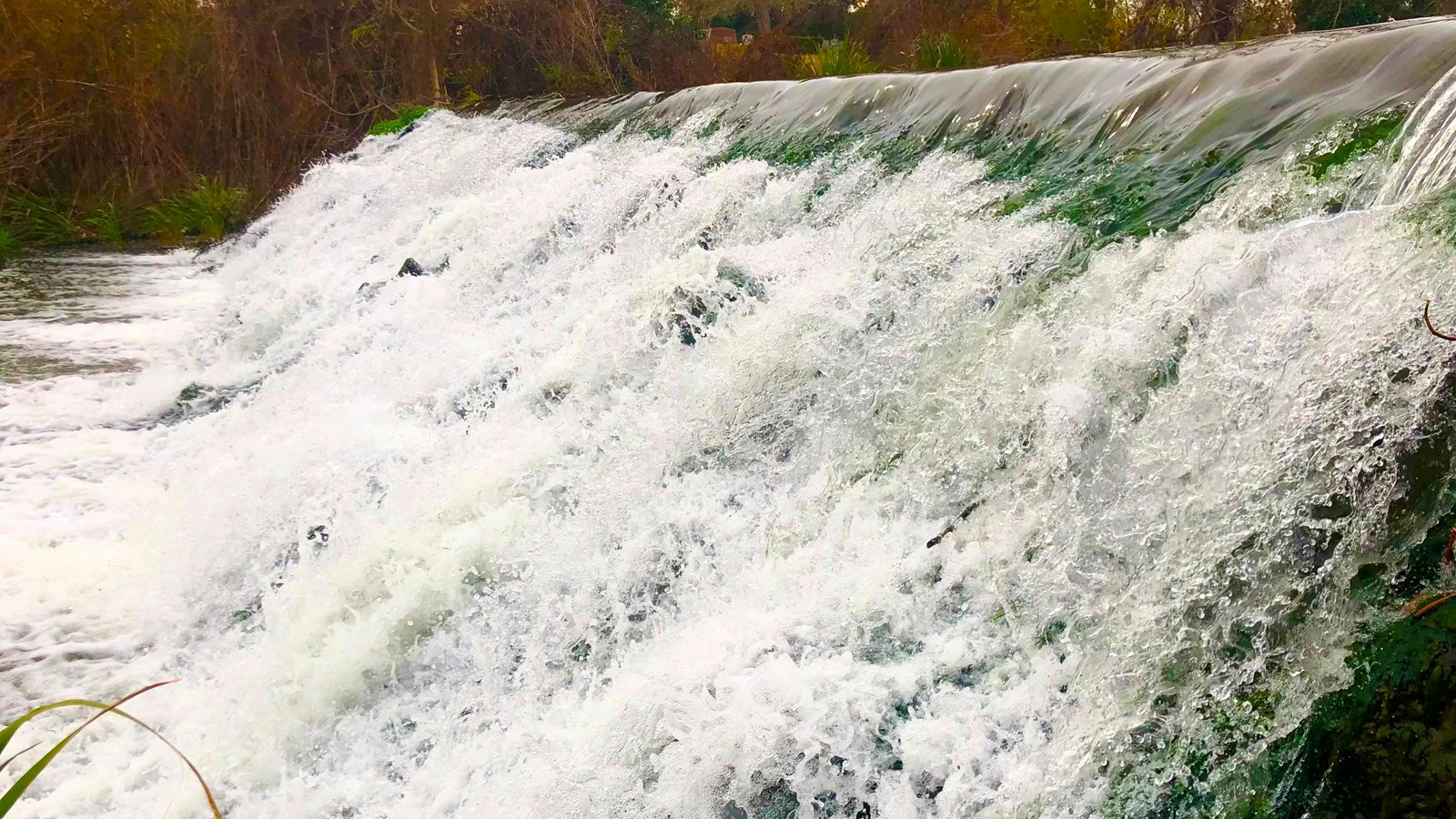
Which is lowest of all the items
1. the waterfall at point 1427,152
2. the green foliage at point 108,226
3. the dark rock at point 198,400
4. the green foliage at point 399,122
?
the dark rock at point 198,400

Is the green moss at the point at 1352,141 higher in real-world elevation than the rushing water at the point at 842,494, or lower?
higher

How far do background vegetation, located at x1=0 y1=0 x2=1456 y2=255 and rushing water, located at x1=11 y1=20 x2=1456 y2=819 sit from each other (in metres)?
5.97

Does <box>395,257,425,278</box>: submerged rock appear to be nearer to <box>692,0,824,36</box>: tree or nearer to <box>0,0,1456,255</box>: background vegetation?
<box>0,0,1456,255</box>: background vegetation

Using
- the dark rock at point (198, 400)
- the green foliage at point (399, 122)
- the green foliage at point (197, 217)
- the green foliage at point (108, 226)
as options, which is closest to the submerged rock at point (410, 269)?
the dark rock at point (198, 400)

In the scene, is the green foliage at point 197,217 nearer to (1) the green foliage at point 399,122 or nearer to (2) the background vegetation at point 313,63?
(2) the background vegetation at point 313,63

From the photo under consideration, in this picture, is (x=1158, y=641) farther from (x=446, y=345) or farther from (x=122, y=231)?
(x=122, y=231)

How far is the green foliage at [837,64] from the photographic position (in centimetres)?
1077

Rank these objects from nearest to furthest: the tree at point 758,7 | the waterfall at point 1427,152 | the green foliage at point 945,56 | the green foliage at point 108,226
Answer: the waterfall at point 1427,152 → the green foliage at point 945,56 → the green foliage at point 108,226 → the tree at point 758,7

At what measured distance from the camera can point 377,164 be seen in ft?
36.1

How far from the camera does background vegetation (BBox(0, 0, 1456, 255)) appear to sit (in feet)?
36.1

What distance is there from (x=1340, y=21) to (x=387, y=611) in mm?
11180

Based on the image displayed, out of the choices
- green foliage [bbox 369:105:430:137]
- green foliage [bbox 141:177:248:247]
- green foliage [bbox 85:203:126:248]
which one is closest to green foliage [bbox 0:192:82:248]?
green foliage [bbox 85:203:126:248]

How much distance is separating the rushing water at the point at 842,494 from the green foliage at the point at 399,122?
8.85 metres

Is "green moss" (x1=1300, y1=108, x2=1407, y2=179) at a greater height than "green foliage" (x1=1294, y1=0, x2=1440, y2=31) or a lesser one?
lesser
